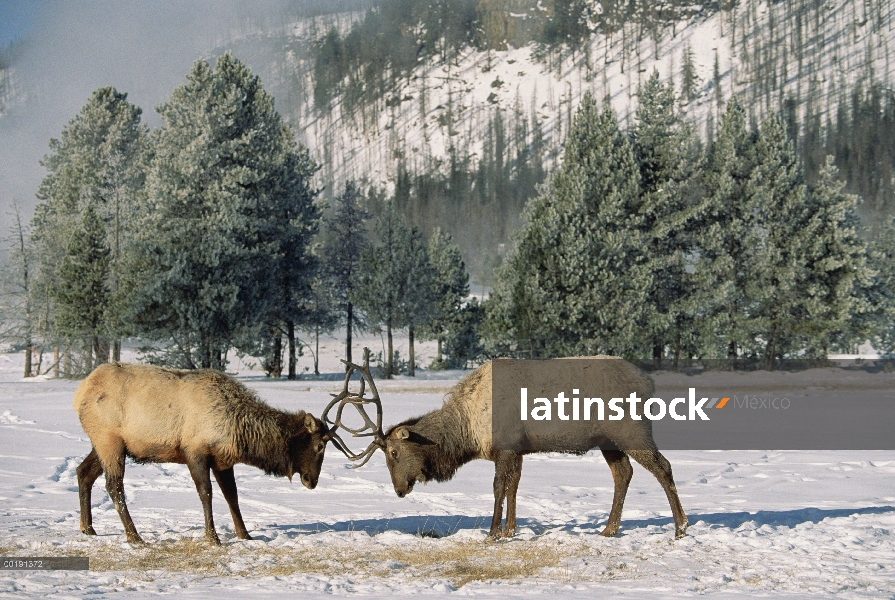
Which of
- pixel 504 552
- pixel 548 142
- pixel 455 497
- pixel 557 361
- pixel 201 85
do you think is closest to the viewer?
pixel 504 552

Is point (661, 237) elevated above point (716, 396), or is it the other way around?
point (661, 237)

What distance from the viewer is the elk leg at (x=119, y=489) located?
868cm

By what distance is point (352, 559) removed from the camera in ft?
26.4

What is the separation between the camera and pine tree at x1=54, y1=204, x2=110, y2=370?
35.0 m

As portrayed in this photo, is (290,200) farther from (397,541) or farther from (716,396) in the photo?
(397,541)

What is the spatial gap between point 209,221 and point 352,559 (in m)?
26.9

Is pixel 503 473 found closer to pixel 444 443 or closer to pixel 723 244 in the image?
pixel 444 443

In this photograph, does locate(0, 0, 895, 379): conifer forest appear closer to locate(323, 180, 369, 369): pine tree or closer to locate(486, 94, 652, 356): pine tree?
locate(486, 94, 652, 356): pine tree

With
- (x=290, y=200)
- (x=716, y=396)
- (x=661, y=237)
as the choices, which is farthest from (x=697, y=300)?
(x=290, y=200)

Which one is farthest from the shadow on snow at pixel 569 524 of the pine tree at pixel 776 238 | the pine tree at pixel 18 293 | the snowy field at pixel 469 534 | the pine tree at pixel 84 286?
the pine tree at pixel 18 293

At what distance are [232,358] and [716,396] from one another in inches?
1595

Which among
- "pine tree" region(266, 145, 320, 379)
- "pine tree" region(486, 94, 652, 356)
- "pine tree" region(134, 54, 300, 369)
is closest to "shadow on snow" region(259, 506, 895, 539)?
"pine tree" region(486, 94, 652, 356)

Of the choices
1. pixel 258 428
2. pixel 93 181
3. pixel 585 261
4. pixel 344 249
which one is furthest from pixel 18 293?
pixel 258 428

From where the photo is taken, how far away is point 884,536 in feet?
28.5
